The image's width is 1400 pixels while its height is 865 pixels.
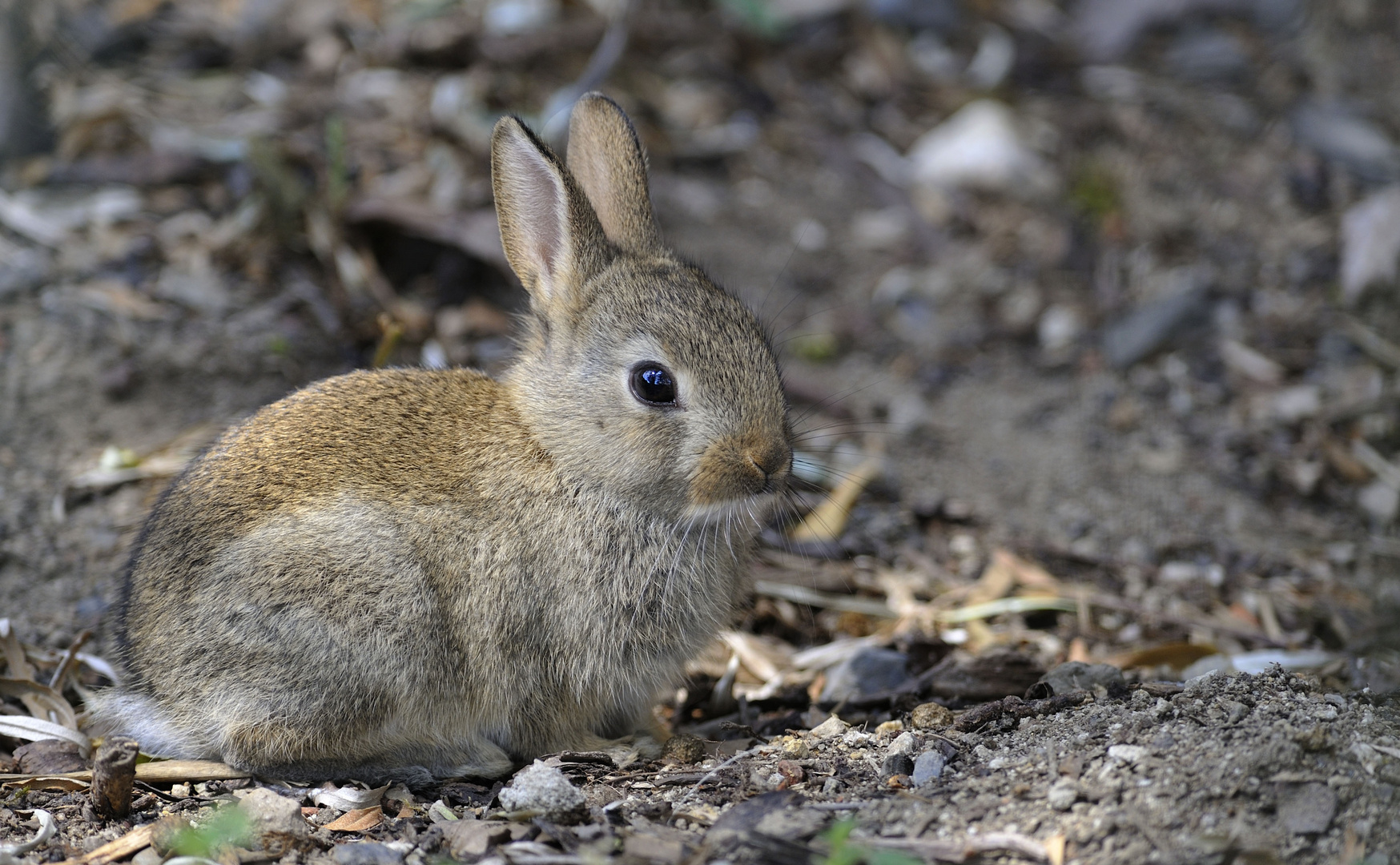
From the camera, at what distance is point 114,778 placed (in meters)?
4.00

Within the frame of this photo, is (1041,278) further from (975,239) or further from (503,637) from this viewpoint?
(503,637)

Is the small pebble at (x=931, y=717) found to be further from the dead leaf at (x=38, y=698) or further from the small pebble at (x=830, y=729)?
the dead leaf at (x=38, y=698)

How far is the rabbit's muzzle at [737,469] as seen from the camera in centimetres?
456

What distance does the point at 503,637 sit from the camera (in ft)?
15.2

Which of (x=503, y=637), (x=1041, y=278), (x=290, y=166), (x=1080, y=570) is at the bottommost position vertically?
(x=1080, y=570)

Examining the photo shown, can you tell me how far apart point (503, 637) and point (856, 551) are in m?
2.64

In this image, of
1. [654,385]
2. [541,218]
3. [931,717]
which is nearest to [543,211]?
[541,218]

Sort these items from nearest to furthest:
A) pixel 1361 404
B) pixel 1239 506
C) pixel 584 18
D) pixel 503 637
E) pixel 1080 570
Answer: pixel 503 637
pixel 1080 570
pixel 1239 506
pixel 1361 404
pixel 584 18

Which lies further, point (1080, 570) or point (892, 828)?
point (1080, 570)

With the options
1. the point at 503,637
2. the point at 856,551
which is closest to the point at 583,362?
the point at 503,637

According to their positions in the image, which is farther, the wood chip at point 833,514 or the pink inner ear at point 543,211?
the wood chip at point 833,514

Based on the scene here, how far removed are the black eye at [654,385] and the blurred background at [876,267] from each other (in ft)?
4.17

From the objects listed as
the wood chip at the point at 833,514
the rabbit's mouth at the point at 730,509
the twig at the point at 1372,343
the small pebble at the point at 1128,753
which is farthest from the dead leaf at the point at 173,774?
the twig at the point at 1372,343

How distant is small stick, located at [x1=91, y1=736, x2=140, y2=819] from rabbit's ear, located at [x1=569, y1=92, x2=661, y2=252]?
8.97 ft
